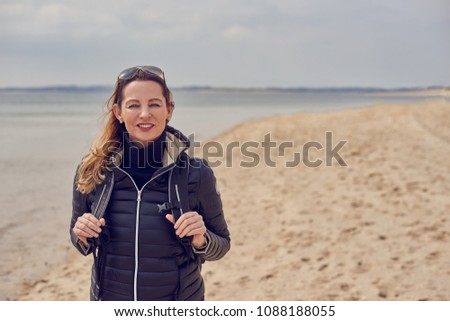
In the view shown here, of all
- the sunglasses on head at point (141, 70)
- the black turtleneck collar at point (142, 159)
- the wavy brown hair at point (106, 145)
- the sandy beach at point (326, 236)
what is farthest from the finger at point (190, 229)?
the sandy beach at point (326, 236)

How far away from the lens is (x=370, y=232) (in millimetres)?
5043

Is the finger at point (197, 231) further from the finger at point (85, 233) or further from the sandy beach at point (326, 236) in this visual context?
the sandy beach at point (326, 236)

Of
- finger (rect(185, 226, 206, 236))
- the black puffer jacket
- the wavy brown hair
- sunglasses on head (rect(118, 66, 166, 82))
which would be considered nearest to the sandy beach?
the black puffer jacket

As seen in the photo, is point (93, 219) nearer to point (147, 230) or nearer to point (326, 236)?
point (147, 230)

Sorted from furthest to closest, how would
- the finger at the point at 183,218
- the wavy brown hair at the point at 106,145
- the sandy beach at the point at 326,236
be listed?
1. the sandy beach at the point at 326,236
2. the wavy brown hair at the point at 106,145
3. the finger at the point at 183,218

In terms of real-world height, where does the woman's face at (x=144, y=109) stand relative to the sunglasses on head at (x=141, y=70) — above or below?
below

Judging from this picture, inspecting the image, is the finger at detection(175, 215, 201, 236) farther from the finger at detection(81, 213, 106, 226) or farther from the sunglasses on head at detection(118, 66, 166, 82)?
the sunglasses on head at detection(118, 66, 166, 82)

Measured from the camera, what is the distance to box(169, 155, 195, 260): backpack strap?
1.65 m

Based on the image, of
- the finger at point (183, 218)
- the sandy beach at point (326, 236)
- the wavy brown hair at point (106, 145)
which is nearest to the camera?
the finger at point (183, 218)

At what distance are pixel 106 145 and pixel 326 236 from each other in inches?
145

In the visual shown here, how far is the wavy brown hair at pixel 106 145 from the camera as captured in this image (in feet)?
5.60

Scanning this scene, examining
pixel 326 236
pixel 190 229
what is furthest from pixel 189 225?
pixel 326 236

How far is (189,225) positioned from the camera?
1.62 metres
